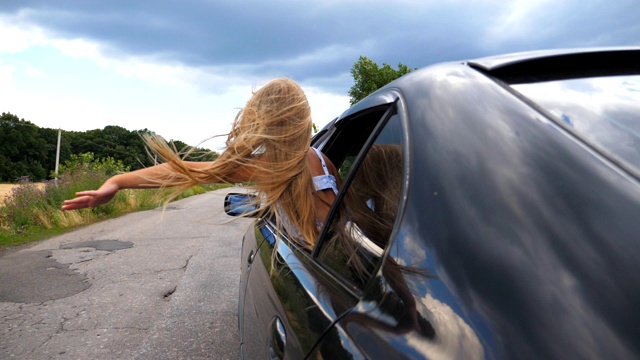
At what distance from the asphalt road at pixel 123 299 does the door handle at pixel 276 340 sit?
0.82m

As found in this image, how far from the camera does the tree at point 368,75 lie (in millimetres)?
26344

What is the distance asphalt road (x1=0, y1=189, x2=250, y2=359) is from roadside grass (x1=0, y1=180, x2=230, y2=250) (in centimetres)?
233

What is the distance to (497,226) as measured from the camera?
3.02 ft

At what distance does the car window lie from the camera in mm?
1390

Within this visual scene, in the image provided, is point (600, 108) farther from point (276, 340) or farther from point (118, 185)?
point (118, 185)

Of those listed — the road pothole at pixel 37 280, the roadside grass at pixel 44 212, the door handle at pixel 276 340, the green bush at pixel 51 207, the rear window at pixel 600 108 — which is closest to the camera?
the rear window at pixel 600 108

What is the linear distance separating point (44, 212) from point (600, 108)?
14.4 m

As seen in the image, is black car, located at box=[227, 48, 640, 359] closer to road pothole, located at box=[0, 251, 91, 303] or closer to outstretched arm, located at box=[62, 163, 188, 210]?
outstretched arm, located at box=[62, 163, 188, 210]

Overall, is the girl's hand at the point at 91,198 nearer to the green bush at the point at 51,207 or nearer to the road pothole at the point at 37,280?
the road pothole at the point at 37,280

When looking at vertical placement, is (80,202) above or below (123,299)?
above

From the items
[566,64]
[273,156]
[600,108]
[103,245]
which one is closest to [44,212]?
[103,245]

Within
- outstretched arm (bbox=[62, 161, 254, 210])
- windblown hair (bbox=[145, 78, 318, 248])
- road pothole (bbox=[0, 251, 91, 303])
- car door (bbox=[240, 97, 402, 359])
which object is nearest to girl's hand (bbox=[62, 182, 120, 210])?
outstretched arm (bbox=[62, 161, 254, 210])

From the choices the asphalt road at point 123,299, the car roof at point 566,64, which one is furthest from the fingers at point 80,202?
the car roof at point 566,64

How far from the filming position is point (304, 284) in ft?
5.45
